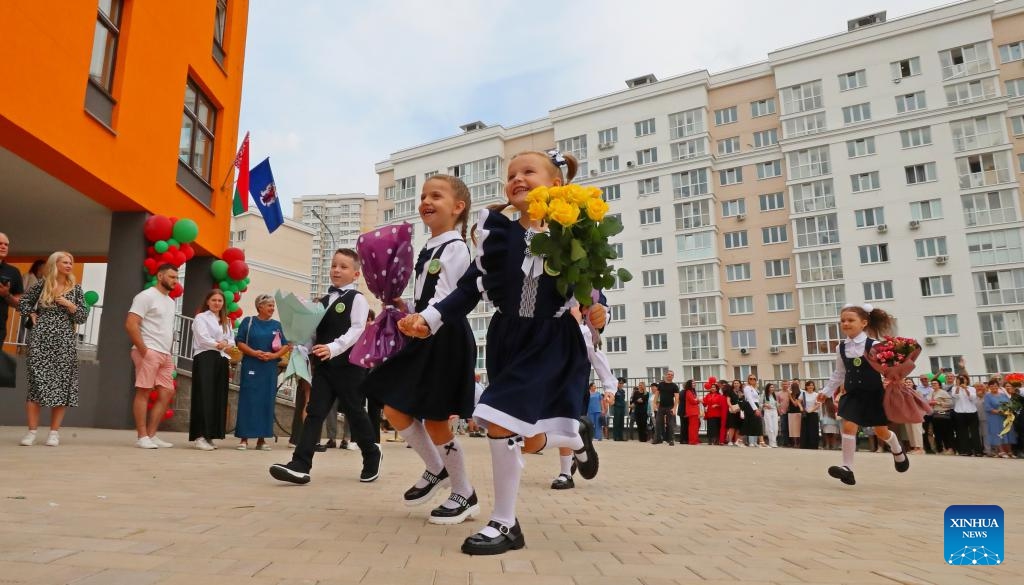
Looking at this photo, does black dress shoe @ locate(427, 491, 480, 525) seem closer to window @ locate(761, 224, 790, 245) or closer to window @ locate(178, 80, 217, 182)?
window @ locate(178, 80, 217, 182)

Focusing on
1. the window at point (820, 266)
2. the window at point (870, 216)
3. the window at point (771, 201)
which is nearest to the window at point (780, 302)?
the window at point (820, 266)

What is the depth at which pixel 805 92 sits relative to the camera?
51.9 meters

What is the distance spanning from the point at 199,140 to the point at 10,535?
47.6 feet

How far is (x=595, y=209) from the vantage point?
11.3 feet

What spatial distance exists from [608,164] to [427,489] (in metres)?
58.0

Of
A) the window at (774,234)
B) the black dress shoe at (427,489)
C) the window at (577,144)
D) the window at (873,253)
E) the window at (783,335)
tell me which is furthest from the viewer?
the window at (577,144)

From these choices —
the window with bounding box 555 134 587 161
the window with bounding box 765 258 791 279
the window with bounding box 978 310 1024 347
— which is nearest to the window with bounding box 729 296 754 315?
the window with bounding box 765 258 791 279

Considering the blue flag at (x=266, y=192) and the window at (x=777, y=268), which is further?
the window at (x=777, y=268)

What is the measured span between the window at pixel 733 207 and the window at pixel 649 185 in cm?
571

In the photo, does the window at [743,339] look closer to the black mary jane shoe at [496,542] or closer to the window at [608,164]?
the window at [608,164]

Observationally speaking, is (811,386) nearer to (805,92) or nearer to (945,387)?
(945,387)

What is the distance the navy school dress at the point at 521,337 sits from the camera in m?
3.28

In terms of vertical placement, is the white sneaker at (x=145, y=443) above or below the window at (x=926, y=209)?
below

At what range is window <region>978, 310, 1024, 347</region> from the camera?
43.2 metres
